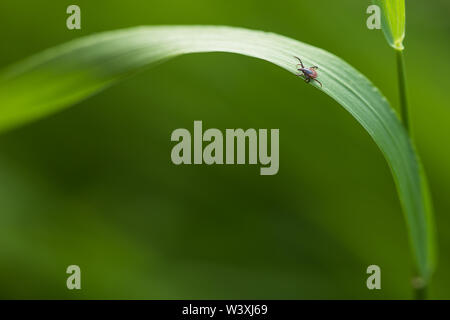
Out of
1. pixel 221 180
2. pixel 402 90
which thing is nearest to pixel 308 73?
pixel 402 90

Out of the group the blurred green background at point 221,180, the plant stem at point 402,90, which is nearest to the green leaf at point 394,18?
the plant stem at point 402,90

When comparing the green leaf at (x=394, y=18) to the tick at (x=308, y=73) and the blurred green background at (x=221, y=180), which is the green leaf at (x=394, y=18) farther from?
the blurred green background at (x=221, y=180)

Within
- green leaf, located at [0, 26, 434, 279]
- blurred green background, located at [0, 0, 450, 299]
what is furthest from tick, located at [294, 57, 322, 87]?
blurred green background, located at [0, 0, 450, 299]

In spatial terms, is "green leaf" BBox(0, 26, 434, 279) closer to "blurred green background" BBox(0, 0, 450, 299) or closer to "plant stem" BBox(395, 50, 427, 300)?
"plant stem" BBox(395, 50, 427, 300)

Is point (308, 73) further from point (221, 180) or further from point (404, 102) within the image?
point (221, 180)

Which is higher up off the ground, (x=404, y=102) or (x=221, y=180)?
(x=221, y=180)
